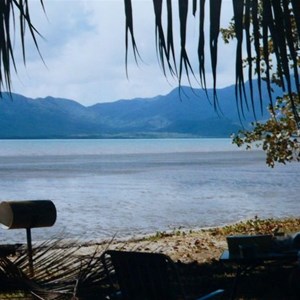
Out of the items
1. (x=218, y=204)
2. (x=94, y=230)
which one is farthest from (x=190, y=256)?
(x=218, y=204)

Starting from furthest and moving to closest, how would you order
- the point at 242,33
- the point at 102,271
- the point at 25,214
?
1. the point at 25,214
2. the point at 102,271
3. the point at 242,33

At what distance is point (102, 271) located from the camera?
4309 mm

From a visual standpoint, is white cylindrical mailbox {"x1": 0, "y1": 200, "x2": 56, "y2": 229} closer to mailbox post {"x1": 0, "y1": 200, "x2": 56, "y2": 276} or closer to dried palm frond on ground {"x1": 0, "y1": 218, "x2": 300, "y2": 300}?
mailbox post {"x1": 0, "y1": 200, "x2": 56, "y2": 276}

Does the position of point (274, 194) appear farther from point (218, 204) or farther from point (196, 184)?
point (196, 184)

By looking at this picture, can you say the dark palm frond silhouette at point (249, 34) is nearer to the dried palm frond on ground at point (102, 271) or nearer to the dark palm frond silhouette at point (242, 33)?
the dark palm frond silhouette at point (242, 33)

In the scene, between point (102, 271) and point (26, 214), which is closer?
point (102, 271)

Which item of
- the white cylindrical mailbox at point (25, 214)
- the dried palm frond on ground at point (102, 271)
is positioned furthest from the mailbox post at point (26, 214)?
the dried palm frond on ground at point (102, 271)

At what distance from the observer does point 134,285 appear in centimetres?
417

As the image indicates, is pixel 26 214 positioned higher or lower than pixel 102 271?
lower

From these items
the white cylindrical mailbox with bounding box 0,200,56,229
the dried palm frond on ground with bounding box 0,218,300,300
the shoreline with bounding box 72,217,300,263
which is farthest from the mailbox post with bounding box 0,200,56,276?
the shoreline with bounding box 72,217,300,263

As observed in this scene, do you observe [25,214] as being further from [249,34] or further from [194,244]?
[249,34]

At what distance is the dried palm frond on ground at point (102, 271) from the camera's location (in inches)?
169

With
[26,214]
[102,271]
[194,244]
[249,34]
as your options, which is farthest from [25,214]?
[249,34]

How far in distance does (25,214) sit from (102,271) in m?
3.55
